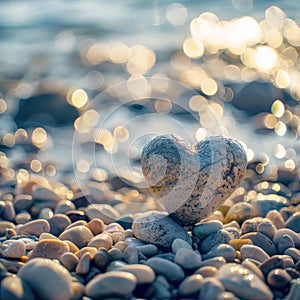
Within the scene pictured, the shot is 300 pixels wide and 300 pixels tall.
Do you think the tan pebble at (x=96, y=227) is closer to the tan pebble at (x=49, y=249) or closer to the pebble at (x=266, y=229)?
the tan pebble at (x=49, y=249)

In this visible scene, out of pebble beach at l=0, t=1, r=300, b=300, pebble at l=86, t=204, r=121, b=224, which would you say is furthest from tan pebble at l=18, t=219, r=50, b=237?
pebble at l=86, t=204, r=121, b=224

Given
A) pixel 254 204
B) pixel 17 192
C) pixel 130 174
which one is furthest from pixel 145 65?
pixel 254 204

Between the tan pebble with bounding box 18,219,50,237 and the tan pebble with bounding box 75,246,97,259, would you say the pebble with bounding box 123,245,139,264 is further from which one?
the tan pebble with bounding box 18,219,50,237

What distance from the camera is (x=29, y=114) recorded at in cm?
704

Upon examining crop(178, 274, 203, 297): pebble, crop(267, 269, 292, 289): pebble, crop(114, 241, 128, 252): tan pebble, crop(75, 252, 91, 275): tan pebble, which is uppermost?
crop(178, 274, 203, 297): pebble

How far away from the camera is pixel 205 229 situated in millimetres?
3281

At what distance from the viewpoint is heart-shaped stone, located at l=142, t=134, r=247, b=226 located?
312cm

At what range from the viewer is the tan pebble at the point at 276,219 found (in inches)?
149

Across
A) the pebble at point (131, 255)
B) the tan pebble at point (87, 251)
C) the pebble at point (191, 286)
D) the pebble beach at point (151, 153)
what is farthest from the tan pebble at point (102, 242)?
the pebble at point (191, 286)

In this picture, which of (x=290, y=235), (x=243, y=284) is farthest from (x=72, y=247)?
(x=290, y=235)

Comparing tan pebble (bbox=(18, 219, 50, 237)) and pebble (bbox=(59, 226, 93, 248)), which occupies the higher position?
pebble (bbox=(59, 226, 93, 248))

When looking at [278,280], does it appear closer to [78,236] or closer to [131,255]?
[131,255]

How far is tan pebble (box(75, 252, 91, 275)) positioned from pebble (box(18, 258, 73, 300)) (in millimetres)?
278

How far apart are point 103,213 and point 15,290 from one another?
1730 mm
